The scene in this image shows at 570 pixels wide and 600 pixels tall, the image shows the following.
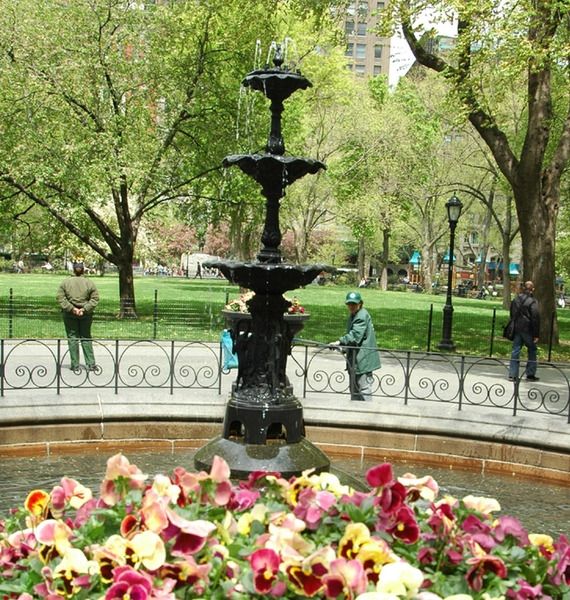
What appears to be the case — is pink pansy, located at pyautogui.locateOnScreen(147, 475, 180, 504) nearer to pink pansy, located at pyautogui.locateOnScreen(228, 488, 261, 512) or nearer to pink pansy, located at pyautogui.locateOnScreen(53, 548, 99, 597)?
pink pansy, located at pyautogui.locateOnScreen(228, 488, 261, 512)

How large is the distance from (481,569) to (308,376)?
38.8ft

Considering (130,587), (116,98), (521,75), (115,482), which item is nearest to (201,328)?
(116,98)

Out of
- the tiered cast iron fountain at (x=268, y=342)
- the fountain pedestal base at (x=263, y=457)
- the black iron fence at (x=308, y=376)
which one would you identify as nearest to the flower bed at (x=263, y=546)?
the fountain pedestal base at (x=263, y=457)

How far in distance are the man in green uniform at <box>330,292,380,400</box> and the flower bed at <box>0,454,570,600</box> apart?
23.1ft

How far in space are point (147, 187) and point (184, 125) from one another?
8.30ft

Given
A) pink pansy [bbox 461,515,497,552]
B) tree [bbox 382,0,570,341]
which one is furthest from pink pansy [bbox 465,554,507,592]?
tree [bbox 382,0,570,341]

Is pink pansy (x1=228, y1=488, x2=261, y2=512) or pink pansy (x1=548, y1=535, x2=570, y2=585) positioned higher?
pink pansy (x1=228, y1=488, x2=261, y2=512)

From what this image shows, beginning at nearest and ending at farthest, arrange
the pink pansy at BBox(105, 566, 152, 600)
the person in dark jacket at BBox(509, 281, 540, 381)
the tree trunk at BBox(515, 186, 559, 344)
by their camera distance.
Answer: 1. the pink pansy at BBox(105, 566, 152, 600)
2. the person in dark jacket at BBox(509, 281, 540, 381)
3. the tree trunk at BBox(515, 186, 559, 344)

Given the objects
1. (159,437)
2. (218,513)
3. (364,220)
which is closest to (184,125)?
(159,437)

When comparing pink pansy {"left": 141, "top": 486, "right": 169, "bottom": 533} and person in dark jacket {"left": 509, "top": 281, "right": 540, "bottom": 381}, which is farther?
person in dark jacket {"left": 509, "top": 281, "right": 540, "bottom": 381}

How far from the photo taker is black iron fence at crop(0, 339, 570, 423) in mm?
11844

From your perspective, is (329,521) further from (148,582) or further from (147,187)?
(147,187)

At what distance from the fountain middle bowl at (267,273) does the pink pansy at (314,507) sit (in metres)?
3.29

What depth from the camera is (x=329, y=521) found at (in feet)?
10.2
